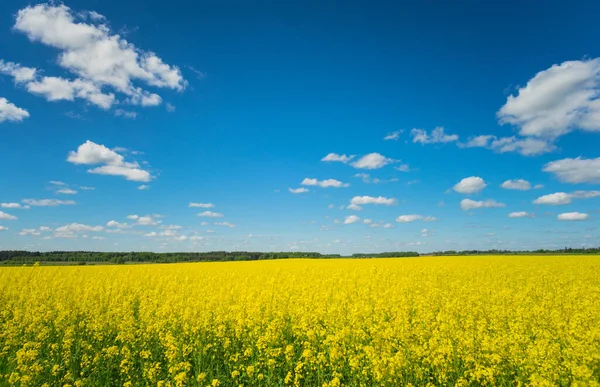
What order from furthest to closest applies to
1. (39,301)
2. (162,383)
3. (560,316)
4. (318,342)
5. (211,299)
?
1. (39,301)
2. (211,299)
3. (560,316)
4. (318,342)
5. (162,383)

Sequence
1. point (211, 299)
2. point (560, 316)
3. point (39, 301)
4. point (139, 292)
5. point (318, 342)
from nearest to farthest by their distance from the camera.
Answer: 1. point (318, 342)
2. point (560, 316)
3. point (211, 299)
4. point (39, 301)
5. point (139, 292)

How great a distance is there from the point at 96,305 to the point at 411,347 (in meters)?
10.3

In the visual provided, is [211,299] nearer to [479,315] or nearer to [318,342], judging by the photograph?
[318,342]

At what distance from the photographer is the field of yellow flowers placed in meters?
5.72

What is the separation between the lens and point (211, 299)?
35.3ft

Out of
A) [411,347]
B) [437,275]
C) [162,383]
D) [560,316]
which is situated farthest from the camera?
[437,275]

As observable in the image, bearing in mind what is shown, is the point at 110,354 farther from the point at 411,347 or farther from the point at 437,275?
the point at 437,275

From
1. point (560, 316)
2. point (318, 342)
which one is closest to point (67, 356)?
point (318, 342)

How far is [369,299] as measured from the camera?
37.1ft

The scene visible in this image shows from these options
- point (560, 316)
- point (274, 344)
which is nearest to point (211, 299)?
point (274, 344)

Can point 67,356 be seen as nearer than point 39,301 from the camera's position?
Yes

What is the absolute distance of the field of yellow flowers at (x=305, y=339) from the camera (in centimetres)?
572

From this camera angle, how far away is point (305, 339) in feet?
27.2

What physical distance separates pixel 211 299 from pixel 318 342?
15.2ft
